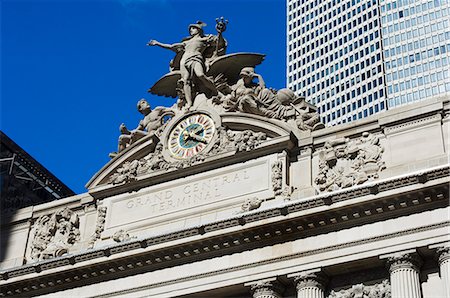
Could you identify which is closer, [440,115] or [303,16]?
[440,115]

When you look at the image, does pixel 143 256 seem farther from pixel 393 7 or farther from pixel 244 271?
pixel 393 7

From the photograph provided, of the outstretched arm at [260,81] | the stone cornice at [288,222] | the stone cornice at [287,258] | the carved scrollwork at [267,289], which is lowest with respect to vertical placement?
the carved scrollwork at [267,289]

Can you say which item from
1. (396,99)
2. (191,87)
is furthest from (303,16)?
(191,87)

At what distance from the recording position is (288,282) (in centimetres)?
3164

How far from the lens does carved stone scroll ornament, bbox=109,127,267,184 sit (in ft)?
114

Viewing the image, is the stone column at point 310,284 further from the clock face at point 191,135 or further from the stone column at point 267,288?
the clock face at point 191,135

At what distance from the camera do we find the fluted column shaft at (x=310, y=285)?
30.8 metres

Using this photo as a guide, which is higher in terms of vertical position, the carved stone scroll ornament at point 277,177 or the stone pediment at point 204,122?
the stone pediment at point 204,122

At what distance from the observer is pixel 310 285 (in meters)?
30.8

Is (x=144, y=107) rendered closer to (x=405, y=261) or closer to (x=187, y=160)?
(x=187, y=160)

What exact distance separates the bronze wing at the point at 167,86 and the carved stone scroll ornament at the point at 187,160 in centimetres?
294

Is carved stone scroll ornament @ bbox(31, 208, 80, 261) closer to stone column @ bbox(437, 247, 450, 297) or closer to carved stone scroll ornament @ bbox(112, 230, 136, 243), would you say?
carved stone scroll ornament @ bbox(112, 230, 136, 243)

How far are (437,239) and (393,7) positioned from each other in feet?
250

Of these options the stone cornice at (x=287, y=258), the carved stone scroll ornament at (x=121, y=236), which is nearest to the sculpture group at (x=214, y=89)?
the carved stone scroll ornament at (x=121, y=236)
